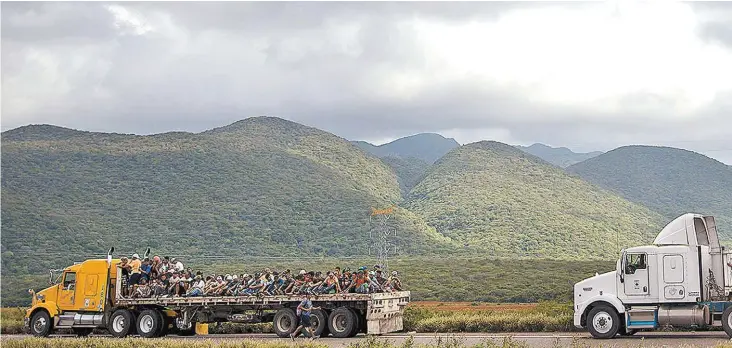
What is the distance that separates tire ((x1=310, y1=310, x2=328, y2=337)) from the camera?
2874 cm

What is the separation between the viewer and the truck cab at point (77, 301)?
3047 centimetres

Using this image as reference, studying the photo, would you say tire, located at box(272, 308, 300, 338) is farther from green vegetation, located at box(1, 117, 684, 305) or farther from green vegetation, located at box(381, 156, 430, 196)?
green vegetation, located at box(381, 156, 430, 196)

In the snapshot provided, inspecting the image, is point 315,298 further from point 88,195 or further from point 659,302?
point 88,195

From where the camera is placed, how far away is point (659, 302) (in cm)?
2631

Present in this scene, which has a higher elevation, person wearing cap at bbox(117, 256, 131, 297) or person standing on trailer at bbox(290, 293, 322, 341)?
person wearing cap at bbox(117, 256, 131, 297)

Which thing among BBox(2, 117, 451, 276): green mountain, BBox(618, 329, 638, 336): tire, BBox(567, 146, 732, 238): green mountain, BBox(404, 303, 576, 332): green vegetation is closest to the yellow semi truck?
BBox(404, 303, 576, 332): green vegetation

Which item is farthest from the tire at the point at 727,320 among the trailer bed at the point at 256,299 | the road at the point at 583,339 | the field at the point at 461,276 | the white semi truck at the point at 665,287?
the field at the point at 461,276

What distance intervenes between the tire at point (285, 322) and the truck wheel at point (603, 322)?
8.74 metres

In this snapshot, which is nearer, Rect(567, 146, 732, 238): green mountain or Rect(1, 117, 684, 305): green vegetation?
Rect(1, 117, 684, 305): green vegetation

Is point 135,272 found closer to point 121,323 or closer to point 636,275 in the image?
point 121,323

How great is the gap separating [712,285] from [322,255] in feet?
200

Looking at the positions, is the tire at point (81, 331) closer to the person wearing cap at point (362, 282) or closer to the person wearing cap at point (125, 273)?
the person wearing cap at point (125, 273)

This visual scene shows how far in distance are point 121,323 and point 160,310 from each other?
127 centimetres

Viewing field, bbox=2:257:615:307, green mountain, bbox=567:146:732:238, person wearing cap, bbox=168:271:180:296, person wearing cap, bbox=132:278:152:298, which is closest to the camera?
person wearing cap, bbox=132:278:152:298
